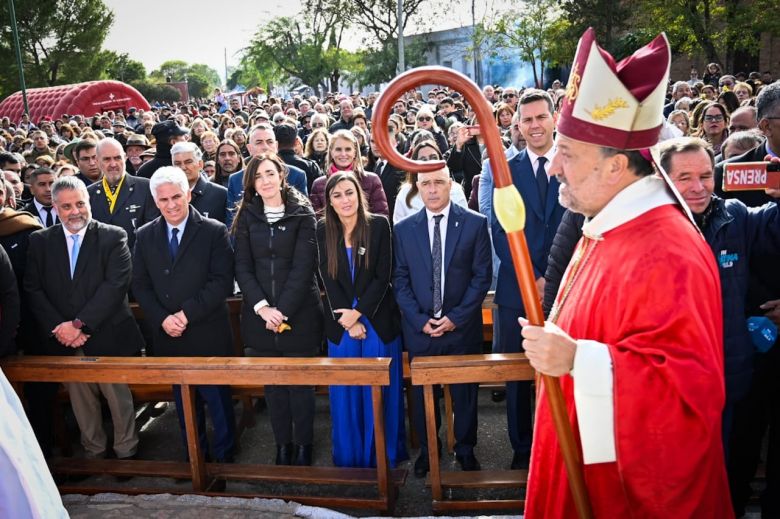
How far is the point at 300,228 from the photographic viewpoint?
4473 mm

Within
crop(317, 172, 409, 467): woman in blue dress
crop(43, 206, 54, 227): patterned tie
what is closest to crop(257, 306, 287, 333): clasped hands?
crop(317, 172, 409, 467): woman in blue dress

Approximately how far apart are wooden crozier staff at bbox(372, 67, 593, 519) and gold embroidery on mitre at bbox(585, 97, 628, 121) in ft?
1.00

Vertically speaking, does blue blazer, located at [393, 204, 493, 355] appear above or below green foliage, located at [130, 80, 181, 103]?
below

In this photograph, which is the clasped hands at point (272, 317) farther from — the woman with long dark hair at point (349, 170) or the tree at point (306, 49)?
the tree at point (306, 49)

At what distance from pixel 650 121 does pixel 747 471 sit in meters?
2.35

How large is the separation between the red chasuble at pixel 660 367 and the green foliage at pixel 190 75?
187 feet

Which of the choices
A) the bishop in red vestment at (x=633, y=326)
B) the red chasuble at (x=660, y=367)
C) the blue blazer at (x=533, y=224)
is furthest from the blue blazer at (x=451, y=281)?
the red chasuble at (x=660, y=367)

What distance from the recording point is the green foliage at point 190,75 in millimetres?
79562

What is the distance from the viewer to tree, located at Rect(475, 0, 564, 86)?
91.7 ft

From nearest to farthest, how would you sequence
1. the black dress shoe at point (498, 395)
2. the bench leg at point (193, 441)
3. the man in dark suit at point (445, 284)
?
the bench leg at point (193, 441), the man in dark suit at point (445, 284), the black dress shoe at point (498, 395)

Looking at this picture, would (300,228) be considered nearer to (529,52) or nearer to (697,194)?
(697,194)

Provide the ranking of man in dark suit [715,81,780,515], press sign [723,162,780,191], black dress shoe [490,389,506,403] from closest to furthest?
press sign [723,162,780,191] < man in dark suit [715,81,780,515] < black dress shoe [490,389,506,403]

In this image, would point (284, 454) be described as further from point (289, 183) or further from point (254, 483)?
point (289, 183)

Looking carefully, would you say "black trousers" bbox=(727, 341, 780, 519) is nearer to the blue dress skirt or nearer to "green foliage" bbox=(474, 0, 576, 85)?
the blue dress skirt
